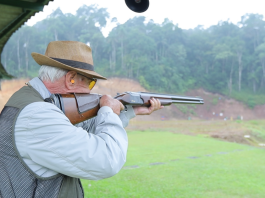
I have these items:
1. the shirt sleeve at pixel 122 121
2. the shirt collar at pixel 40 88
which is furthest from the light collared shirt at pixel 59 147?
the shirt sleeve at pixel 122 121

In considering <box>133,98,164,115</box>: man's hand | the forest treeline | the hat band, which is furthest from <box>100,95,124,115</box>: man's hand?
the forest treeline

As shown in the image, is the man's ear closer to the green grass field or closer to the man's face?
the man's face

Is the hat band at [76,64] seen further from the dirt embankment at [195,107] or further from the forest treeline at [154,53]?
the forest treeline at [154,53]

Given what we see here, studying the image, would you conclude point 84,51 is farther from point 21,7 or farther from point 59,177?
point 21,7

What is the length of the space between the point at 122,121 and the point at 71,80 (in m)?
0.60

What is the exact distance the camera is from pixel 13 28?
13.1 ft

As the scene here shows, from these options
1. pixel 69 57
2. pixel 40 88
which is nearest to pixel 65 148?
pixel 40 88

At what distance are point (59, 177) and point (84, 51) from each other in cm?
59

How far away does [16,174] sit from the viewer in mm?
1007

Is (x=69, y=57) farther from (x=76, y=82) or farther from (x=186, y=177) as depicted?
(x=186, y=177)

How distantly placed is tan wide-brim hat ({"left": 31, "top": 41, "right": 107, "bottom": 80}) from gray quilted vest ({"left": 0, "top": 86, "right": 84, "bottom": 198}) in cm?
21

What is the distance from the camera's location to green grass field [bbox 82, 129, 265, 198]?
313 centimetres

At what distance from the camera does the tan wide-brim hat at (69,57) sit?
3.91 ft

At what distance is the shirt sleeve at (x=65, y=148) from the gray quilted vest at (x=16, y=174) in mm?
68
